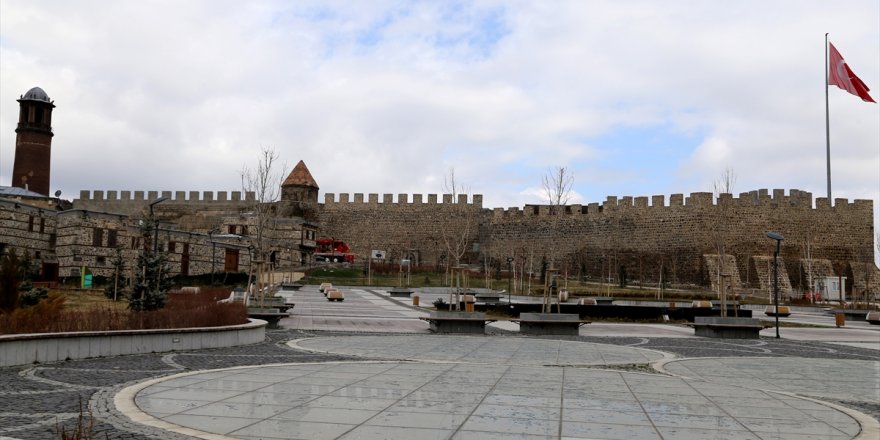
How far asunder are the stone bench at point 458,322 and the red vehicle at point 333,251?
36.7 meters

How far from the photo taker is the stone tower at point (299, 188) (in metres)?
54.4

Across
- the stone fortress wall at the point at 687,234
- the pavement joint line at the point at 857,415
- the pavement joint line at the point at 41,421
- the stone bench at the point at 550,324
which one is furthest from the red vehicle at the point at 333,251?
the pavement joint line at the point at 41,421

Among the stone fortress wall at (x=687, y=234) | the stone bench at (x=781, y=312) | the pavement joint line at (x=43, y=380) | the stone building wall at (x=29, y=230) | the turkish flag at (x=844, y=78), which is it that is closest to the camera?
the pavement joint line at (x=43, y=380)

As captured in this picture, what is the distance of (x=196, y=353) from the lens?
1019 cm

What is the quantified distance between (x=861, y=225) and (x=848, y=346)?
109ft

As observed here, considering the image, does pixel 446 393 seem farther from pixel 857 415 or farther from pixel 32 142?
pixel 32 142

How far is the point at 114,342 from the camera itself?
31.6 ft

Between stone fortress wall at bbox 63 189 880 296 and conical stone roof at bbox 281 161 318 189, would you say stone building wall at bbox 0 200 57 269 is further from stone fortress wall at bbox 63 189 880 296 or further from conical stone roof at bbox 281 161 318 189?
conical stone roof at bbox 281 161 318 189

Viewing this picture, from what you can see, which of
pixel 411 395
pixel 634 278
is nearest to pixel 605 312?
pixel 411 395

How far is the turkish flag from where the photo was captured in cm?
3572

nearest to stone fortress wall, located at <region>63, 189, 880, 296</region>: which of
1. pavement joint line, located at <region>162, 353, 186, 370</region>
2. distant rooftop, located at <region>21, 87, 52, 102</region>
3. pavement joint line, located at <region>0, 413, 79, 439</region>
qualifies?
distant rooftop, located at <region>21, 87, 52, 102</region>

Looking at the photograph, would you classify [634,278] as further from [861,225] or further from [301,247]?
[301,247]

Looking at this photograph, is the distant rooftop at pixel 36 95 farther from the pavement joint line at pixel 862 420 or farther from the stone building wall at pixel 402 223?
the pavement joint line at pixel 862 420

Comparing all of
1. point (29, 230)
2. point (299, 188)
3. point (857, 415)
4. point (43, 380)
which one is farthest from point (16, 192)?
point (857, 415)
